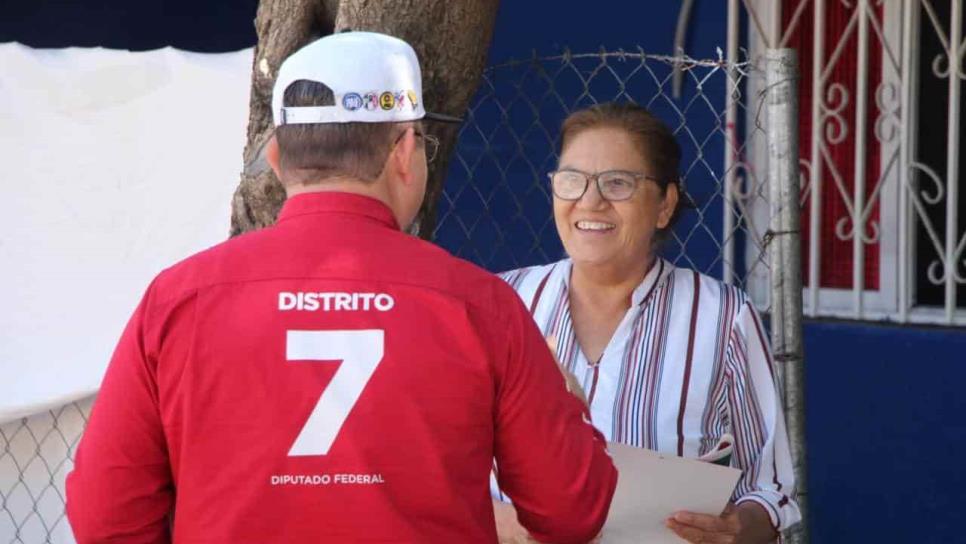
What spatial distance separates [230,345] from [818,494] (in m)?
3.25

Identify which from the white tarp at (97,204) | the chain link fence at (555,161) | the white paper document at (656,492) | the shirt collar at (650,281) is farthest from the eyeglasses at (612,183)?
the chain link fence at (555,161)

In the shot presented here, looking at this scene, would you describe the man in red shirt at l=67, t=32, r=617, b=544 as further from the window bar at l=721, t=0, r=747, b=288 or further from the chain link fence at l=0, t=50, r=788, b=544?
the window bar at l=721, t=0, r=747, b=288

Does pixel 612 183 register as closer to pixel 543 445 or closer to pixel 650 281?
pixel 650 281

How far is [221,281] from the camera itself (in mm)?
1783

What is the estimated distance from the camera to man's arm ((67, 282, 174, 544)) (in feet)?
5.92

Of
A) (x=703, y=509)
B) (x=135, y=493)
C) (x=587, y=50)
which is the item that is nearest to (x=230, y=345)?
(x=135, y=493)

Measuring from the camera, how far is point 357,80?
184 cm

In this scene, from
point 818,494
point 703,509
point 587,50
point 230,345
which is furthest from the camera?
point 587,50

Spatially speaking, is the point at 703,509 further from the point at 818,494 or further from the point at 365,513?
the point at 818,494

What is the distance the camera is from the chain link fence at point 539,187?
4102mm

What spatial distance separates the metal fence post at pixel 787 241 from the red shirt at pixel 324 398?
121 centimetres

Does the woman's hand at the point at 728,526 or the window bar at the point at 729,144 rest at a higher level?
the window bar at the point at 729,144


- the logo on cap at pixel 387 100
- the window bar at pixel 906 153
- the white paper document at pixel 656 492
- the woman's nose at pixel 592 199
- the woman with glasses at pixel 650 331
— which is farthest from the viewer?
the window bar at pixel 906 153

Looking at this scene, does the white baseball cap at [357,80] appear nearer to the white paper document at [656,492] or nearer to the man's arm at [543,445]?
the man's arm at [543,445]
